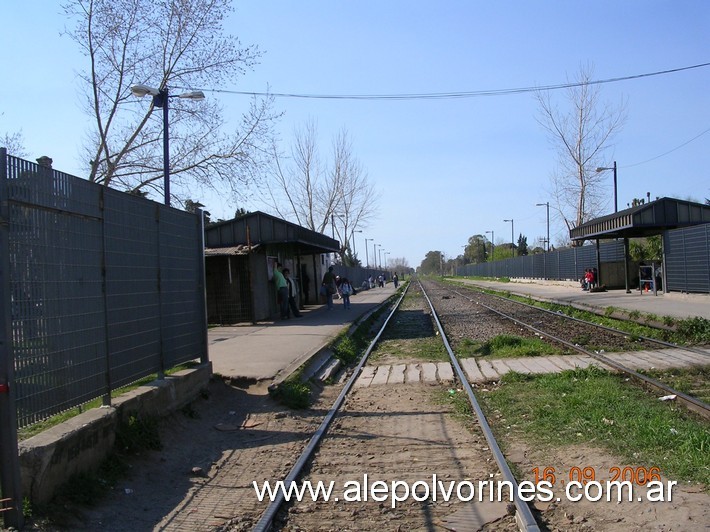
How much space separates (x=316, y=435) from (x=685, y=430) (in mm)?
3573

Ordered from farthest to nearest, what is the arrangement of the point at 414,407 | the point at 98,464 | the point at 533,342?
the point at 533,342 → the point at 414,407 → the point at 98,464

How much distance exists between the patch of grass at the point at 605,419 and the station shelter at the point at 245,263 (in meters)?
12.7

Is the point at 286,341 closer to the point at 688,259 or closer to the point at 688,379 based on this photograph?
the point at 688,379

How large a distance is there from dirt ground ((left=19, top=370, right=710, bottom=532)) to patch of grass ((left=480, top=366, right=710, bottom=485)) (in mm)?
298

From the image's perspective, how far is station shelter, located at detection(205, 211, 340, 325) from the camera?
20.5 meters

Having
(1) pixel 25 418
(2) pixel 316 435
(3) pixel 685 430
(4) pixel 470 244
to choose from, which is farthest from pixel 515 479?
(4) pixel 470 244

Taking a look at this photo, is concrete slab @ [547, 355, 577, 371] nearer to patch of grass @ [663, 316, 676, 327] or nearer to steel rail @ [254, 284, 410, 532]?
steel rail @ [254, 284, 410, 532]

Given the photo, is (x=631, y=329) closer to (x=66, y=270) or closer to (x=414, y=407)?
(x=414, y=407)

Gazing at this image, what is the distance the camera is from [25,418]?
4625 millimetres

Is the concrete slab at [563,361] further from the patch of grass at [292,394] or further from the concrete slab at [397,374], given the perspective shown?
the patch of grass at [292,394]

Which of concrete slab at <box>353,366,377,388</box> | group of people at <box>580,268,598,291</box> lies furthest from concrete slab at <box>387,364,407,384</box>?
group of people at <box>580,268,598,291</box>

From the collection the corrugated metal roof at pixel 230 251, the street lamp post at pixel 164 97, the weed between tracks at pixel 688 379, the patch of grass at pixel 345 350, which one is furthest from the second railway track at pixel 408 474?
the corrugated metal roof at pixel 230 251

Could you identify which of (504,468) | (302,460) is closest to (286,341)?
(302,460)

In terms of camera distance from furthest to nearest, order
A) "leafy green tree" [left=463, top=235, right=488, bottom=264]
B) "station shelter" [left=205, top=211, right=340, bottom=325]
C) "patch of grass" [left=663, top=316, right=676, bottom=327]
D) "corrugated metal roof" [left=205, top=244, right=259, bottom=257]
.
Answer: "leafy green tree" [left=463, top=235, right=488, bottom=264] → "station shelter" [left=205, top=211, right=340, bottom=325] → "corrugated metal roof" [left=205, top=244, right=259, bottom=257] → "patch of grass" [left=663, top=316, right=676, bottom=327]
